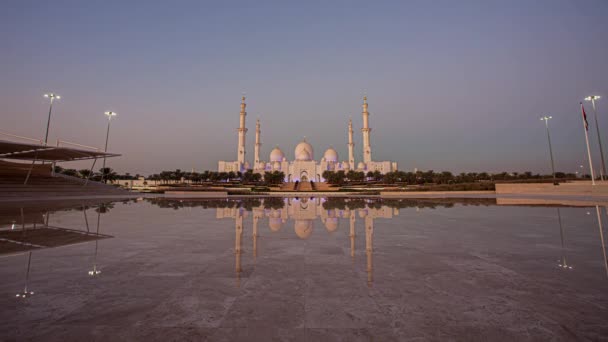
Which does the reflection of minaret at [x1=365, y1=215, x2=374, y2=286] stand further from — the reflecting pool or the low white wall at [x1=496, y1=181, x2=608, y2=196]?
the low white wall at [x1=496, y1=181, x2=608, y2=196]

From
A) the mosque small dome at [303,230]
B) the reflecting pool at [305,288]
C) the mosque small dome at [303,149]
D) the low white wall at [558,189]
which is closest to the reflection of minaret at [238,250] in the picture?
the reflecting pool at [305,288]

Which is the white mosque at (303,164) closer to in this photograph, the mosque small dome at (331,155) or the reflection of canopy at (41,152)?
the mosque small dome at (331,155)

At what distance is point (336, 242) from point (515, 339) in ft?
13.6

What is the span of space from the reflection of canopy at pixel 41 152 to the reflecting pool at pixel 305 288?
68.1 feet

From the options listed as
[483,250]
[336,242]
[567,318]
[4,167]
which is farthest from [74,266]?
[4,167]

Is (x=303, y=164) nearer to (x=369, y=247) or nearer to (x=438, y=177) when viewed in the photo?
(x=438, y=177)

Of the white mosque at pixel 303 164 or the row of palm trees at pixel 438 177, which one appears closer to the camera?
the row of palm trees at pixel 438 177

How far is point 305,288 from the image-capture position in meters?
3.57

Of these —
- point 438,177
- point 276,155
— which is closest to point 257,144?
point 276,155

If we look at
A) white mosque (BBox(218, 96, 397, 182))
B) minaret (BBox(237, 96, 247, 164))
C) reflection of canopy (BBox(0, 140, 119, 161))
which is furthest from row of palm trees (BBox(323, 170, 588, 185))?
reflection of canopy (BBox(0, 140, 119, 161))

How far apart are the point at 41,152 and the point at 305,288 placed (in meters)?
31.5

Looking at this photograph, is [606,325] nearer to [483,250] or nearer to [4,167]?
[483,250]

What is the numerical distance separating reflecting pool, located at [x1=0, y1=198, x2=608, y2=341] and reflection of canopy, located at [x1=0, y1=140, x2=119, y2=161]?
20.8 meters

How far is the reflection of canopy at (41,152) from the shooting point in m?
21.9
